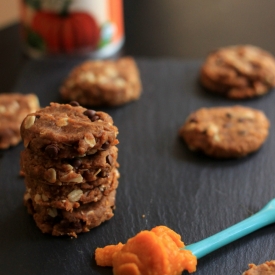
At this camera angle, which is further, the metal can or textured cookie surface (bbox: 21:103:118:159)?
the metal can

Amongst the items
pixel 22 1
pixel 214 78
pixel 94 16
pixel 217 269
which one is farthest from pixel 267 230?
pixel 22 1

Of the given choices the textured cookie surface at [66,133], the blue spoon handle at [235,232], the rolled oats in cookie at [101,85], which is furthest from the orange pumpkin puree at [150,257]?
the rolled oats in cookie at [101,85]

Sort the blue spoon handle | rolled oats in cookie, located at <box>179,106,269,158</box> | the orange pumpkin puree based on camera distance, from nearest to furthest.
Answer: the orange pumpkin puree → the blue spoon handle → rolled oats in cookie, located at <box>179,106,269,158</box>

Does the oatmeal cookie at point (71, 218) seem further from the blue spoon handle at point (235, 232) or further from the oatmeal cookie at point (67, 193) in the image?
the blue spoon handle at point (235, 232)

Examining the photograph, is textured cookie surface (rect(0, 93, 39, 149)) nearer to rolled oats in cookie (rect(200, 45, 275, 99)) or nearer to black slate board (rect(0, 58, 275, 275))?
black slate board (rect(0, 58, 275, 275))

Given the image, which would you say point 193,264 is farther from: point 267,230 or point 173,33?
point 173,33

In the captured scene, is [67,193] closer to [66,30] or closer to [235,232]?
[235,232]

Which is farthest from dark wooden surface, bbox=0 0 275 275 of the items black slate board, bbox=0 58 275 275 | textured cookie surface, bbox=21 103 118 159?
textured cookie surface, bbox=21 103 118 159

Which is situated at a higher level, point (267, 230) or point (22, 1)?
point (22, 1)
